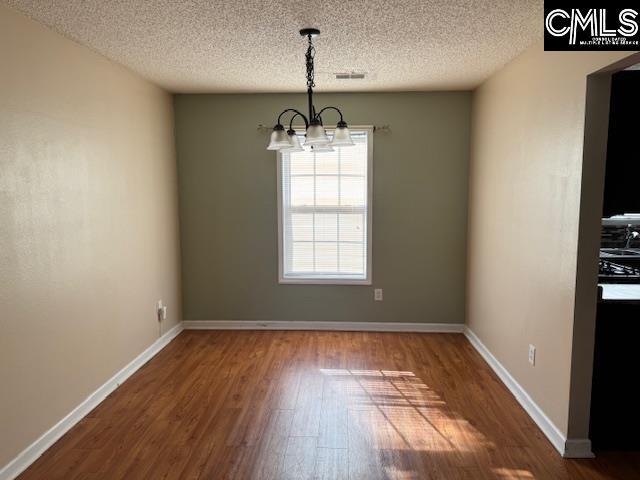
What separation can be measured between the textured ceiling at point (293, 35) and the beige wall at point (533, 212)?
0.34 meters

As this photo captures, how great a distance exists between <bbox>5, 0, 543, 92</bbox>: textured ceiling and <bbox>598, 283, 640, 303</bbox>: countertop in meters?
1.58

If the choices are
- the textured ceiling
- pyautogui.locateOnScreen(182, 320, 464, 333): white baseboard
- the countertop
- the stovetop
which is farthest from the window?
the countertop

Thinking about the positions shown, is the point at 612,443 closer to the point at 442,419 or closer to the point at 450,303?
the point at 442,419

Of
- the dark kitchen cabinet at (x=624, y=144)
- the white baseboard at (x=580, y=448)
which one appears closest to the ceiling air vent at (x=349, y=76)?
the dark kitchen cabinet at (x=624, y=144)

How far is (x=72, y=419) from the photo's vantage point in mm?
2881

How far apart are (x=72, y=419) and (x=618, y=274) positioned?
347 cm

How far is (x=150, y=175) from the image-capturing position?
4.11 metres

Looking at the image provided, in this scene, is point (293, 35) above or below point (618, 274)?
above

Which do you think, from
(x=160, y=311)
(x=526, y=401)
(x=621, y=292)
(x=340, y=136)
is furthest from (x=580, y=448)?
(x=160, y=311)

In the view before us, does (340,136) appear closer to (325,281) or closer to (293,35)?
(293,35)

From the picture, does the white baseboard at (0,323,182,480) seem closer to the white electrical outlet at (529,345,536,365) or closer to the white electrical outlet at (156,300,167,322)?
the white electrical outlet at (156,300,167,322)

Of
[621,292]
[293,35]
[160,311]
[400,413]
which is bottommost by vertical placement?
[400,413]

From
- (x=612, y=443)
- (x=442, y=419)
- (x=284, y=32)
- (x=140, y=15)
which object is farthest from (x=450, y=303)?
(x=140, y=15)

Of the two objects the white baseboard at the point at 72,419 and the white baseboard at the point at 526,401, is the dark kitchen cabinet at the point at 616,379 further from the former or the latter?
the white baseboard at the point at 72,419
